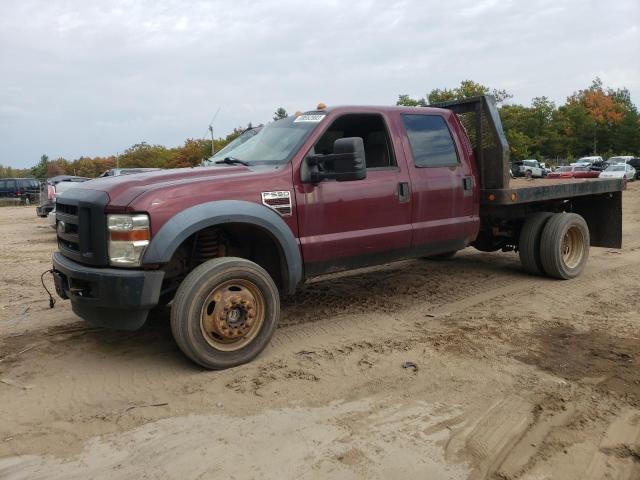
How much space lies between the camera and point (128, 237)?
3729mm

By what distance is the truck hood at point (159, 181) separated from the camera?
3828mm

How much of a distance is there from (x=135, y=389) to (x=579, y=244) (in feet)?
19.3

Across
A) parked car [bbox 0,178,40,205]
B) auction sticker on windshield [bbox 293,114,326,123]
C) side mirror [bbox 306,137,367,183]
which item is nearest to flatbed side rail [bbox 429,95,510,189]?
auction sticker on windshield [bbox 293,114,326,123]

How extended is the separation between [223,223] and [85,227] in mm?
975

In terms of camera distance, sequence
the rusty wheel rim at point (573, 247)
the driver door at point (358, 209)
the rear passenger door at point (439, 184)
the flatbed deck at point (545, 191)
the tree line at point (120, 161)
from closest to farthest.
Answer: the driver door at point (358, 209) < the rear passenger door at point (439, 184) < the flatbed deck at point (545, 191) < the rusty wheel rim at point (573, 247) < the tree line at point (120, 161)

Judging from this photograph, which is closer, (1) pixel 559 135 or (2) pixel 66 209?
(2) pixel 66 209

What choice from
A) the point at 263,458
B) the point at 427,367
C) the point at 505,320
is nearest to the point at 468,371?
the point at 427,367

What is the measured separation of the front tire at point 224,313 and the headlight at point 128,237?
0.40m

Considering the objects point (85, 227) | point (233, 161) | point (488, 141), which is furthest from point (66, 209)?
point (488, 141)

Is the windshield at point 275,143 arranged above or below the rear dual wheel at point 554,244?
above

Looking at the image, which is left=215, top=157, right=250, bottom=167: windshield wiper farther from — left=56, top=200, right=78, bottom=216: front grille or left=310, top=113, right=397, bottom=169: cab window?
left=56, top=200, right=78, bottom=216: front grille

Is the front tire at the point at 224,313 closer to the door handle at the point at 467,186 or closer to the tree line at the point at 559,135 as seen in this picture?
the door handle at the point at 467,186

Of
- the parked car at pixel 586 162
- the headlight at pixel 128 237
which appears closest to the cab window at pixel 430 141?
the headlight at pixel 128 237

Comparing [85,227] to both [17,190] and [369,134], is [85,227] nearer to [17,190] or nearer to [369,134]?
[369,134]
